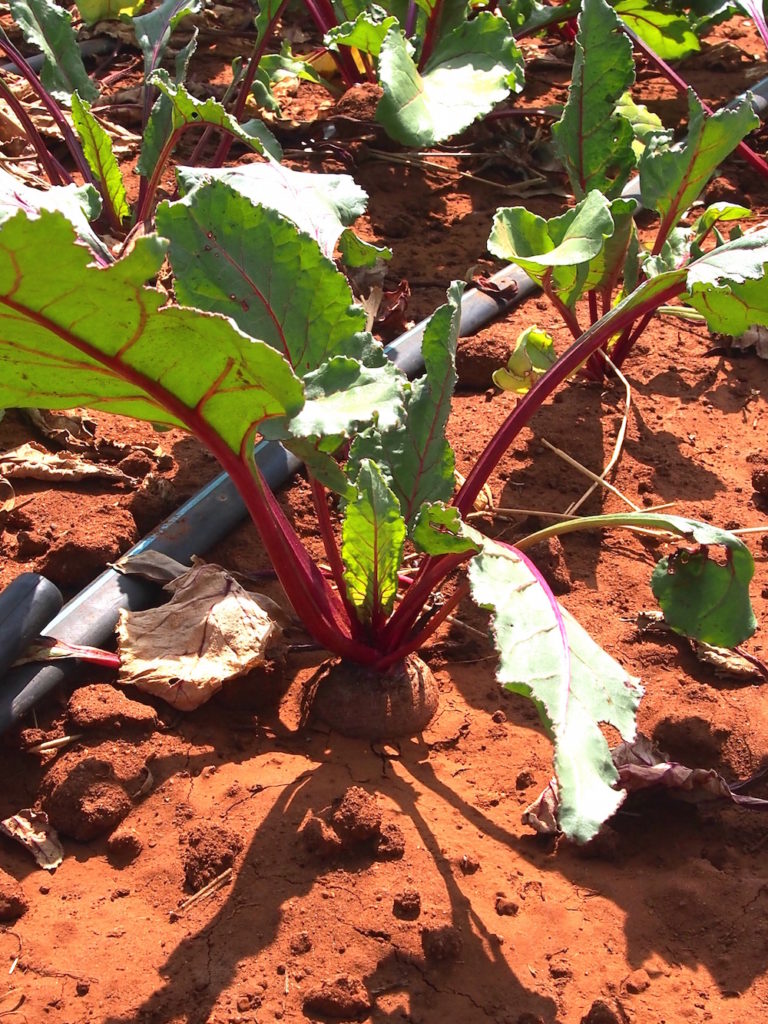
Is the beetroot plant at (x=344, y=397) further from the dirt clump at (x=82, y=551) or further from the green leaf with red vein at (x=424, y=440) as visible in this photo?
the dirt clump at (x=82, y=551)

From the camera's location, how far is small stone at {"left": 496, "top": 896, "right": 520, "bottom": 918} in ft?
5.69

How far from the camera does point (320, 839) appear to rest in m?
1.76

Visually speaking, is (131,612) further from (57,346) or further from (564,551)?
(564,551)

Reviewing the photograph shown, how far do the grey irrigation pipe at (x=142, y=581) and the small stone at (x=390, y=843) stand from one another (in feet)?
2.05

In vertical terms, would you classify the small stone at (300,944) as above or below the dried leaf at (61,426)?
below

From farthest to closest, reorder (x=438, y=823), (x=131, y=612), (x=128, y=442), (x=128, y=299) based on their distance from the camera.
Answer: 1. (x=128, y=442)
2. (x=131, y=612)
3. (x=438, y=823)
4. (x=128, y=299)

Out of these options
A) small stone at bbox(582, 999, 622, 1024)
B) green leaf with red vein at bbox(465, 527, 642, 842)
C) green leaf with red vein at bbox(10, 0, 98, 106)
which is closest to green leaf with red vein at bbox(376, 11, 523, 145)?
green leaf with red vein at bbox(10, 0, 98, 106)

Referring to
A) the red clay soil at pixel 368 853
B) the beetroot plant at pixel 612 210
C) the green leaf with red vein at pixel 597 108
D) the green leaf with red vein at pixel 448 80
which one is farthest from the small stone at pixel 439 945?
the green leaf with red vein at pixel 448 80

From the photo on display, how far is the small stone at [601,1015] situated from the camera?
1561 mm

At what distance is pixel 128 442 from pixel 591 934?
1522 mm

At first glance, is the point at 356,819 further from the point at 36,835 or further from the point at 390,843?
the point at 36,835

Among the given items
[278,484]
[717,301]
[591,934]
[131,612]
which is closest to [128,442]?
[278,484]

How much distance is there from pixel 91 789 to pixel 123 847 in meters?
0.11

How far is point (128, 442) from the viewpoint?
270 centimetres
